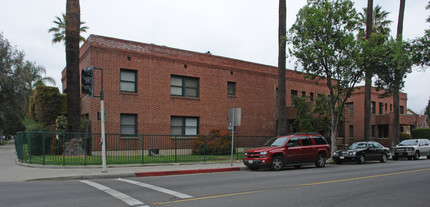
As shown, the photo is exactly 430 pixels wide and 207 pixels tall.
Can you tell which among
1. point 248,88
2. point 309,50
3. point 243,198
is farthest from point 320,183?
point 248,88

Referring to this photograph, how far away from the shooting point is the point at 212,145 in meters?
20.5

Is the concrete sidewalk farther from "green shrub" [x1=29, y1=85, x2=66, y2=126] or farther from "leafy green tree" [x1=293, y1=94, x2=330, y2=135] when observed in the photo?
"leafy green tree" [x1=293, y1=94, x2=330, y2=135]

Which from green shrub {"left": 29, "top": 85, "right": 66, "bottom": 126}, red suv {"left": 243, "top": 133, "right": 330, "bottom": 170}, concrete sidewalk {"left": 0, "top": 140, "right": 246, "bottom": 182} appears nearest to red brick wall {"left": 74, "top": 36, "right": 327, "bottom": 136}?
green shrub {"left": 29, "top": 85, "right": 66, "bottom": 126}

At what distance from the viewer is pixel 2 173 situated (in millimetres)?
12883

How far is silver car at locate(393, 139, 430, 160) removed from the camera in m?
24.3

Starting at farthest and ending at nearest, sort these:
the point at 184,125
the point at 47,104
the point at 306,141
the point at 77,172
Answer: the point at 184,125, the point at 47,104, the point at 306,141, the point at 77,172

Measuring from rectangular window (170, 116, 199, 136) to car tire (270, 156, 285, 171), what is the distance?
971cm

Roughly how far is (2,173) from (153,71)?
1158 centimetres

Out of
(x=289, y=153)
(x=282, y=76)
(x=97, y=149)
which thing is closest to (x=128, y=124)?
(x=97, y=149)

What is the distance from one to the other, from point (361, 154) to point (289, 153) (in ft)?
21.6

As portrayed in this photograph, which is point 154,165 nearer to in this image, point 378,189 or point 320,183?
point 320,183

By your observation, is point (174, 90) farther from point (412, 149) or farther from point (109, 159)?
point (412, 149)

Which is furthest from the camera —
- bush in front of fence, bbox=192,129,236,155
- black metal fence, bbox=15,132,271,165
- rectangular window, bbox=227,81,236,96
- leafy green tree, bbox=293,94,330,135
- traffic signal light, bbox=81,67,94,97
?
rectangular window, bbox=227,81,236,96

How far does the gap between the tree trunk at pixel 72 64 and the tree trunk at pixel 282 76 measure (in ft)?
39.0
